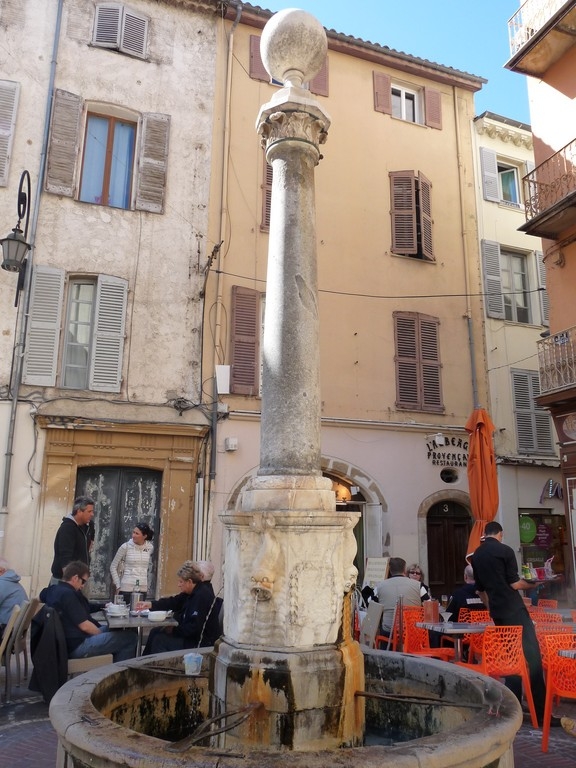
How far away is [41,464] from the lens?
10.6 m

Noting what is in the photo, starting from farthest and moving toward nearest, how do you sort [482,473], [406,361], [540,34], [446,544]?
[406,361]
[446,544]
[540,34]
[482,473]

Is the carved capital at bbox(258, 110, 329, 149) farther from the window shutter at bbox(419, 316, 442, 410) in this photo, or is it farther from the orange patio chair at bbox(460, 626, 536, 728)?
the window shutter at bbox(419, 316, 442, 410)

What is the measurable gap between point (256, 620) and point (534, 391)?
12.6 meters

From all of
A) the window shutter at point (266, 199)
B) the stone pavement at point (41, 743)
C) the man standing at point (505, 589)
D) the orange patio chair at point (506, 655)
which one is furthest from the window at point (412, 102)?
the stone pavement at point (41, 743)

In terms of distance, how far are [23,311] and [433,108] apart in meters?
10.3

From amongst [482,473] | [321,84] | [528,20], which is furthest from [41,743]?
[528,20]

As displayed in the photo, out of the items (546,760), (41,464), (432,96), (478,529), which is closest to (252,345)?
(41,464)

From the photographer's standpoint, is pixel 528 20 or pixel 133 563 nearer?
pixel 133 563

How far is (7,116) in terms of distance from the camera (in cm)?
1165

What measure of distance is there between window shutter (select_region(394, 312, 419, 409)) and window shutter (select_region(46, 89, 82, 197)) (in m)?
6.81

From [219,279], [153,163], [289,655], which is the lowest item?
[289,655]

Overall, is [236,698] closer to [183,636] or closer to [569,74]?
[183,636]

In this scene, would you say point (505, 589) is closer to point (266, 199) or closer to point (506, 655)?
point (506, 655)

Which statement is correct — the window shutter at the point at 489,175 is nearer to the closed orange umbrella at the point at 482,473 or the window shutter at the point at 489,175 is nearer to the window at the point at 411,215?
the window at the point at 411,215
